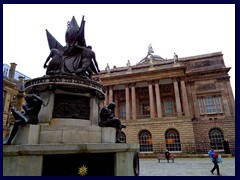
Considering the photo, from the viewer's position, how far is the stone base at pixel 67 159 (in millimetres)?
4051

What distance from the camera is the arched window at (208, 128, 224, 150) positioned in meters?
25.1

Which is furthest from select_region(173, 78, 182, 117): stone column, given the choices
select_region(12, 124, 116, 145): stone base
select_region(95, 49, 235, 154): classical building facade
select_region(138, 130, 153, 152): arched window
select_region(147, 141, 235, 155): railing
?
select_region(12, 124, 116, 145): stone base

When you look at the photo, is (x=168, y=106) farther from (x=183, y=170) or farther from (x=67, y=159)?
(x=67, y=159)

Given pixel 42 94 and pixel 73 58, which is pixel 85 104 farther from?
pixel 73 58

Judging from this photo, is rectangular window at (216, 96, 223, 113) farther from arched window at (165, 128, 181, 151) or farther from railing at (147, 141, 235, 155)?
arched window at (165, 128, 181, 151)

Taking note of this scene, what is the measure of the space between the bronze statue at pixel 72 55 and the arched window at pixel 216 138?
24.9 meters

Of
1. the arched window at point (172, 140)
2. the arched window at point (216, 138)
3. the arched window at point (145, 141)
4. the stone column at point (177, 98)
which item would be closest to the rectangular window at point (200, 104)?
the arched window at point (216, 138)

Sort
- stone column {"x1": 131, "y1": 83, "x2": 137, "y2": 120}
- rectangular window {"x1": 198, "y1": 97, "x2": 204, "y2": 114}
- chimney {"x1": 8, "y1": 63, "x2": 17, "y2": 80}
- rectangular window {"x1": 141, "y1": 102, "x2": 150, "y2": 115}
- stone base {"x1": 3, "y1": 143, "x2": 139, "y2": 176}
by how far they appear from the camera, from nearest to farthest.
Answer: stone base {"x1": 3, "y1": 143, "x2": 139, "y2": 176}, rectangular window {"x1": 198, "y1": 97, "x2": 204, "y2": 114}, stone column {"x1": 131, "y1": 83, "x2": 137, "y2": 120}, rectangular window {"x1": 141, "y1": 102, "x2": 150, "y2": 115}, chimney {"x1": 8, "y1": 63, "x2": 17, "y2": 80}

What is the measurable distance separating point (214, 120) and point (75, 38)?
2609cm

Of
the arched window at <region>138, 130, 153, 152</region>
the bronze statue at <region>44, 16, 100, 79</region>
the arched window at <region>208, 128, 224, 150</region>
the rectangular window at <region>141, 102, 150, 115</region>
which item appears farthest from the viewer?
the rectangular window at <region>141, 102, 150, 115</region>

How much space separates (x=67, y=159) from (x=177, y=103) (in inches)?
988

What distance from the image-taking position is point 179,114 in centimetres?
2642

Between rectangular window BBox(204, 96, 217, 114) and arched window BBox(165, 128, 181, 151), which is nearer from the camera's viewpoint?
arched window BBox(165, 128, 181, 151)

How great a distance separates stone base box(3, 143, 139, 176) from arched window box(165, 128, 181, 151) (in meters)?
22.2
